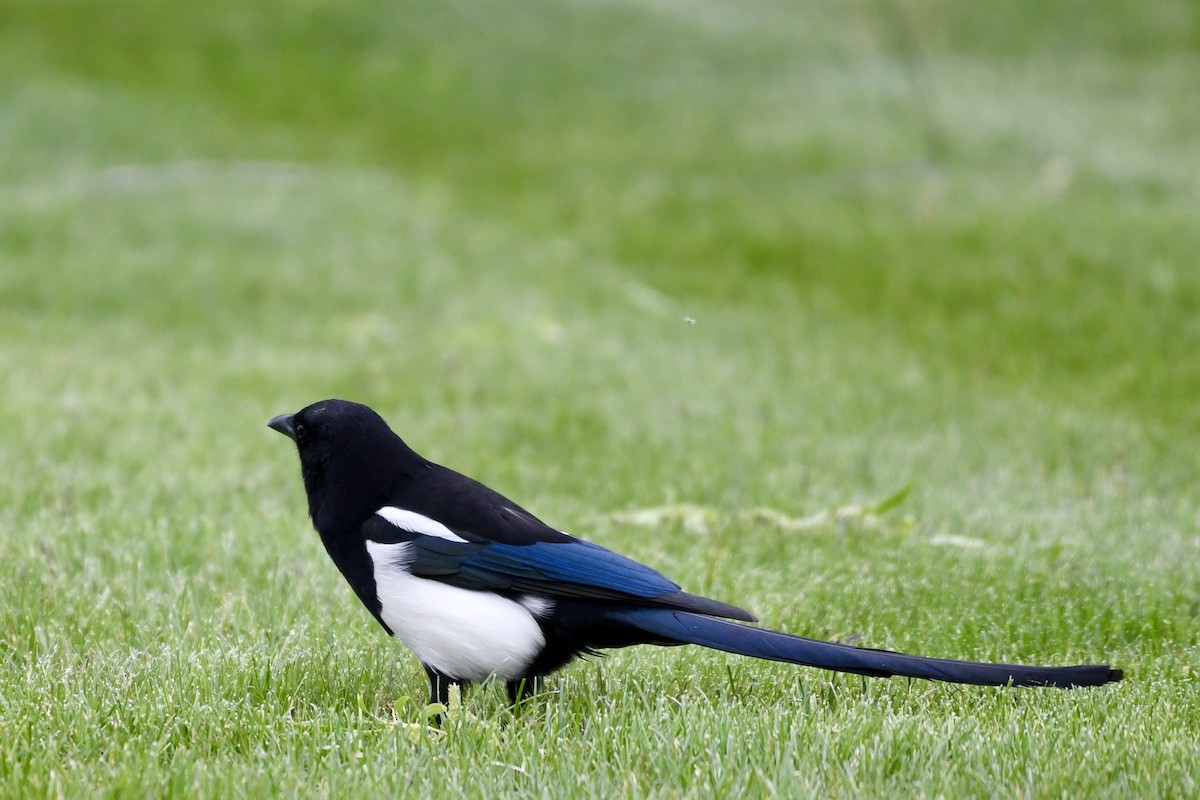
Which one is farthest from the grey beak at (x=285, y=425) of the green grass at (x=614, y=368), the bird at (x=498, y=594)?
the green grass at (x=614, y=368)

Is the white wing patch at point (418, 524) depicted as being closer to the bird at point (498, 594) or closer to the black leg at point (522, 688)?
the bird at point (498, 594)

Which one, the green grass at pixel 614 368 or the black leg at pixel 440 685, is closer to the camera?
the green grass at pixel 614 368

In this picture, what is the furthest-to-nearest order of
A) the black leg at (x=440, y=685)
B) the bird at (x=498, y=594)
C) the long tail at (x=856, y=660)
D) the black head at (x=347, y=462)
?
the black head at (x=347, y=462), the black leg at (x=440, y=685), the bird at (x=498, y=594), the long tail at (x=856, y=660)

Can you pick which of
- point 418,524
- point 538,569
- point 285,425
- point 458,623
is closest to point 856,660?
point 538,569

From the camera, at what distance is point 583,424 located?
6828 millimetres

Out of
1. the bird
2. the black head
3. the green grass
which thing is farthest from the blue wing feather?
the green grass

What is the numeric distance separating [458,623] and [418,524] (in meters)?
0.27

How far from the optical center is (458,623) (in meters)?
3.07

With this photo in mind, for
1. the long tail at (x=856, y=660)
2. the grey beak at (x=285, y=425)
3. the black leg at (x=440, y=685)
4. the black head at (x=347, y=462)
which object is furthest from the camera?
the grey beak at (x=285, y=425)

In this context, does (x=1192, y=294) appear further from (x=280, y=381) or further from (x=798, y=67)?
(x=798, y=67)

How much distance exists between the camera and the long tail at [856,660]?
9.16 ft

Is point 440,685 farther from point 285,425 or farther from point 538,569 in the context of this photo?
point 285,425

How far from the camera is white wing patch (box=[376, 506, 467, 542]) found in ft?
10.3

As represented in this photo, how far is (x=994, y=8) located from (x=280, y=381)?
1782 centimetres
